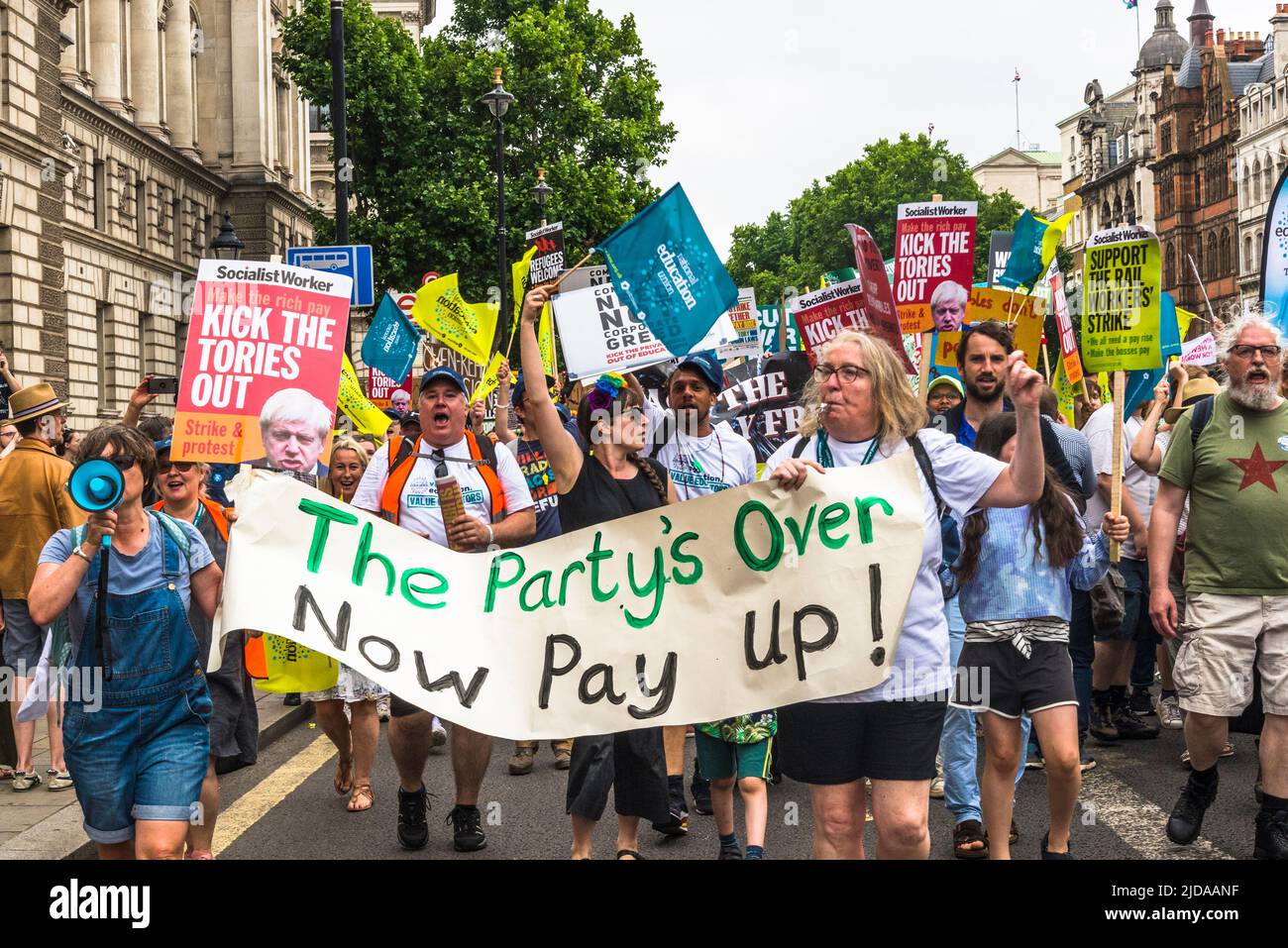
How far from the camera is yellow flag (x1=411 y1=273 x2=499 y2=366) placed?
13359 millimetres

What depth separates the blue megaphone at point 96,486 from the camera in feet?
14.5

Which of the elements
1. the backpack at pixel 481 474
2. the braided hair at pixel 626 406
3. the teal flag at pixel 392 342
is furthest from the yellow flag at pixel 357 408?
the braided hair at pixel 626 406

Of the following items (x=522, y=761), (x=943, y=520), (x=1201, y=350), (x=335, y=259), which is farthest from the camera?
(x=1201, y=350)

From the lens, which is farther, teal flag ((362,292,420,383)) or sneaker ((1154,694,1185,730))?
teal flag ((362,292,420,383))

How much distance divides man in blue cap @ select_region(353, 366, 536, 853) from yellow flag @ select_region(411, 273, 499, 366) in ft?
22.3

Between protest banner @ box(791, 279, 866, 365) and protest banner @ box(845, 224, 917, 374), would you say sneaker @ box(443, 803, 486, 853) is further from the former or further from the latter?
protest banner @ box(791, 279, 866, 365)

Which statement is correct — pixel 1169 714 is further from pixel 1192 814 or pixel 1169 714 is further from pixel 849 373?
pixel 849 373

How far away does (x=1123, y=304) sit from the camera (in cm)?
689

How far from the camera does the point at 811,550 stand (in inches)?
184

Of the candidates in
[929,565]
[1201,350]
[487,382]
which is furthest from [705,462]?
[1201,350]

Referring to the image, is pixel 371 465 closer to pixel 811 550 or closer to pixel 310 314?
pixel 310 314

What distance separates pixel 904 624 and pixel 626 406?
1999 millimetres

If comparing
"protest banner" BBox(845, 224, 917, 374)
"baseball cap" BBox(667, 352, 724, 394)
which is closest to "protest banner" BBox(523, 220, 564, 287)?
"protest banner" BBox(845, 224, 917, 374)
